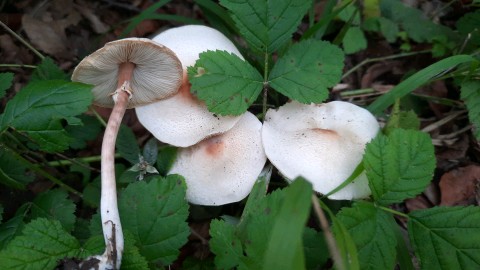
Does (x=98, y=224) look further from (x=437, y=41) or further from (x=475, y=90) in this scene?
(x=437, y=41)

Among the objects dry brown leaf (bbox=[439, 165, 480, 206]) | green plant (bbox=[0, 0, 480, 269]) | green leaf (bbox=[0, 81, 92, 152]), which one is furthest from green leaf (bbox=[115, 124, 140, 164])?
dry brown leaf (bbox=[439, 165, 480, 206])

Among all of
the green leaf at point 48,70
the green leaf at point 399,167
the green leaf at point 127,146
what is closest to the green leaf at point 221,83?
the green leaf at point 127,146

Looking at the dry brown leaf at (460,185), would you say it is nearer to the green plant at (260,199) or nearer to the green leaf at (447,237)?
the green plant at (260,199)

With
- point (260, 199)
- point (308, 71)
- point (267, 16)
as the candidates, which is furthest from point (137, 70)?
point (260, 199)

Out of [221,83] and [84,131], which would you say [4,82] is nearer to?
[84,131]

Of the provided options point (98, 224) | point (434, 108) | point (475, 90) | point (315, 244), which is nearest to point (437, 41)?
point (434, 108)
